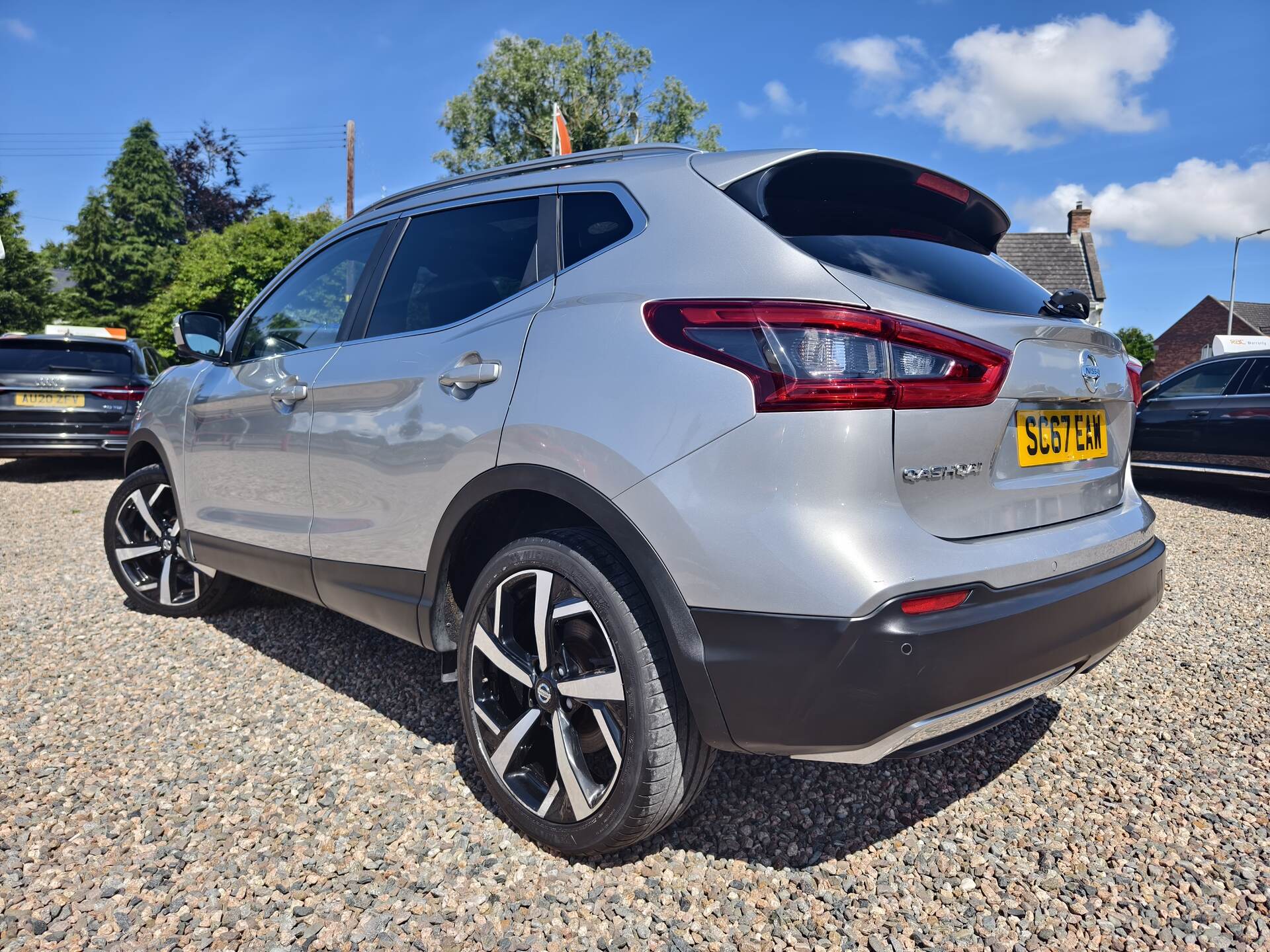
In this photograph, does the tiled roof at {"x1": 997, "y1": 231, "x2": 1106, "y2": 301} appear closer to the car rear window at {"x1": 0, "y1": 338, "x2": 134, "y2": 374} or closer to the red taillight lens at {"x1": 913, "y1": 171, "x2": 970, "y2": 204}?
the car rear window at {"x1": 0, "y1": 338, "x2": 134, "y2": 374}

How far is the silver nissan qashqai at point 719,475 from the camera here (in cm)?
166

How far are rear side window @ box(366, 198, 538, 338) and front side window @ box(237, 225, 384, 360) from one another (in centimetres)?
27

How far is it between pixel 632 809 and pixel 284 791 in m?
1.21

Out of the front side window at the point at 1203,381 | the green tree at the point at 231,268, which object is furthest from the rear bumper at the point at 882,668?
the green tree at the point at 231,268

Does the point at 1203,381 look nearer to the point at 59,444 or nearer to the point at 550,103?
the point at 59,444

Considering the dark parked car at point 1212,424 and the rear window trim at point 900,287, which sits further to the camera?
the dark parked car at point 1212,424

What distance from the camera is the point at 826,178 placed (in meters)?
2.03

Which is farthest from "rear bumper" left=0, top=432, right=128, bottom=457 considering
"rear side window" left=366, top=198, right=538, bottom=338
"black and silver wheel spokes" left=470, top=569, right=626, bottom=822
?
"black and silver wheel spokes" left=470, top=569, right=626, bottom=822

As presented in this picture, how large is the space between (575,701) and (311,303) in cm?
209

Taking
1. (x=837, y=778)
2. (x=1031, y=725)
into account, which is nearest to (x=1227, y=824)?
(x=1031, y=725)

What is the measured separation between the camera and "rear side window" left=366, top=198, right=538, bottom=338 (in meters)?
2.42

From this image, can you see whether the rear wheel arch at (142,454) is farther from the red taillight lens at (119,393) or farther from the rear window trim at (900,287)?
the red taillight lens at (119,393)

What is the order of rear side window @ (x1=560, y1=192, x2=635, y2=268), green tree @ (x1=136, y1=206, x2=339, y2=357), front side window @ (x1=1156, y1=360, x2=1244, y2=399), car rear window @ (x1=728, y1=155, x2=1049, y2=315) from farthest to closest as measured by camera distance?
green tree @ (x1=136, y1=206, x2=339, y2=357) → front side window @ (x1=1156, y1=360, x2=1244, y2=399) → rear side window @ (x1=560, y1=192, x2=635, y2=268) → car rear window @ (x1=728, y1=155, x2=1049, y2=315)

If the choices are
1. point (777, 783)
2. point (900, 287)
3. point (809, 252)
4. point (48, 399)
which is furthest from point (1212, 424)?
point (48, 399)
